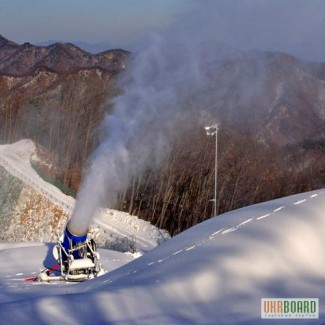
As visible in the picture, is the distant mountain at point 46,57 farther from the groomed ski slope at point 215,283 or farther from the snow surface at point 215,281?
the groomed ski slope at point 215,283

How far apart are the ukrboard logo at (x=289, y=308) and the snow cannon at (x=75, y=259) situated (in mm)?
5762

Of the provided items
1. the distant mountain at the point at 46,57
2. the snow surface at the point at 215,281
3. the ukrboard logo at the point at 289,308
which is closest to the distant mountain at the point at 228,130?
the snow surface at the point at 215,281

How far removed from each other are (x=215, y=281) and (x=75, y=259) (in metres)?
5.62

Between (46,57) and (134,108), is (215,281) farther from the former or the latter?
(46,57)

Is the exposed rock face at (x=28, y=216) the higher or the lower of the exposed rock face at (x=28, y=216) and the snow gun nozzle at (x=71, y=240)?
the lower

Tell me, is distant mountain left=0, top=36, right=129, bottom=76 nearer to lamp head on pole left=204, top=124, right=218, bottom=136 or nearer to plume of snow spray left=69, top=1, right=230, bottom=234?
lamp head on pole left=204, top=124, right=218, bottom=136

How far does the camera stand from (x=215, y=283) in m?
5.09

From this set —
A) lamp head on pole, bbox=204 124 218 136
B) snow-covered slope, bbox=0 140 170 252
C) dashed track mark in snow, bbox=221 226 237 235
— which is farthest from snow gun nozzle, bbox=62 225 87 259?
snow-covered slope, bbox=0 140 170 252

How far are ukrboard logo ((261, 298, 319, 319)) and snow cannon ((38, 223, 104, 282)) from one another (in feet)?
18.9

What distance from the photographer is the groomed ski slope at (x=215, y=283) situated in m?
4.71

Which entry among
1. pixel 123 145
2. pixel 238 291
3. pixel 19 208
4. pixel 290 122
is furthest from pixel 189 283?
pixel 290 122

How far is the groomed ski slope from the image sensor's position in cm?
471

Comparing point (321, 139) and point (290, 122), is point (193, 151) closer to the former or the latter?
point (290, 122)

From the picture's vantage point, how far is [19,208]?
99.4 ft
